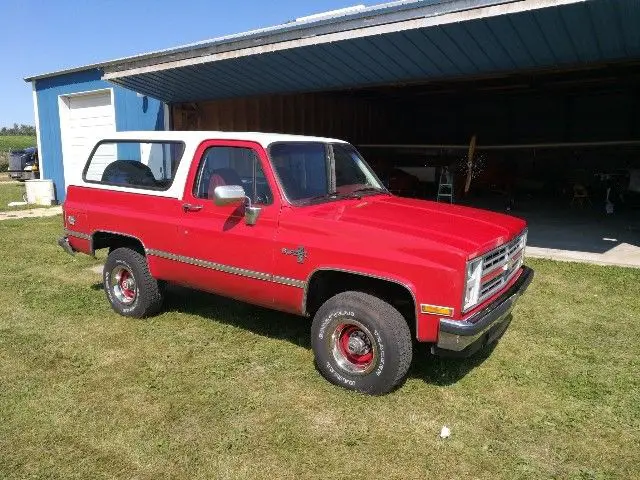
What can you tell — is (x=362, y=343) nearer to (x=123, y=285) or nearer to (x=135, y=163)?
(x=123, y=285)

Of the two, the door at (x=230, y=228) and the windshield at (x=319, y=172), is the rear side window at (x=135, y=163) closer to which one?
the door at (x=230, y=228)

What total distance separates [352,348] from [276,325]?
1.59 m

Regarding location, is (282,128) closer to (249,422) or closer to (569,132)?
(249,422)

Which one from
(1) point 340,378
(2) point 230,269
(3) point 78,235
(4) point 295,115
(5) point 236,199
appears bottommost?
(1) point 340,378

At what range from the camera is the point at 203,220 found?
14.9 ft

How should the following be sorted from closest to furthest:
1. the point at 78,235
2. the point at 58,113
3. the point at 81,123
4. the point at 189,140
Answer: the point at 189,140, the point at 78,235, the point at 81,123, the point at 58,113

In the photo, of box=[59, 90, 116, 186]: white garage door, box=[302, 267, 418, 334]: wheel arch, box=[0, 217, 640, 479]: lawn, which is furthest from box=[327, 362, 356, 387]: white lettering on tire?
box=[59, 90, 116, 186]: white garage door

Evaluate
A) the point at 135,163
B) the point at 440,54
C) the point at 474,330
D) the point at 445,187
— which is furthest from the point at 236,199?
the point at 445,187

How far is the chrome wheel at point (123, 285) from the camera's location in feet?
18.0

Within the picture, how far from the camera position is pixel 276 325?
5312mm

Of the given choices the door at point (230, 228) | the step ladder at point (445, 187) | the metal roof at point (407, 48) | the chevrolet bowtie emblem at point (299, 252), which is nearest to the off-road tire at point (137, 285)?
the door at point (230, 228)

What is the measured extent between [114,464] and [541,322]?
443 centimetres

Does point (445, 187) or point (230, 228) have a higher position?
A: point (230, 228)

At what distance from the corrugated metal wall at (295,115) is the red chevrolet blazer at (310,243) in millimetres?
7842
